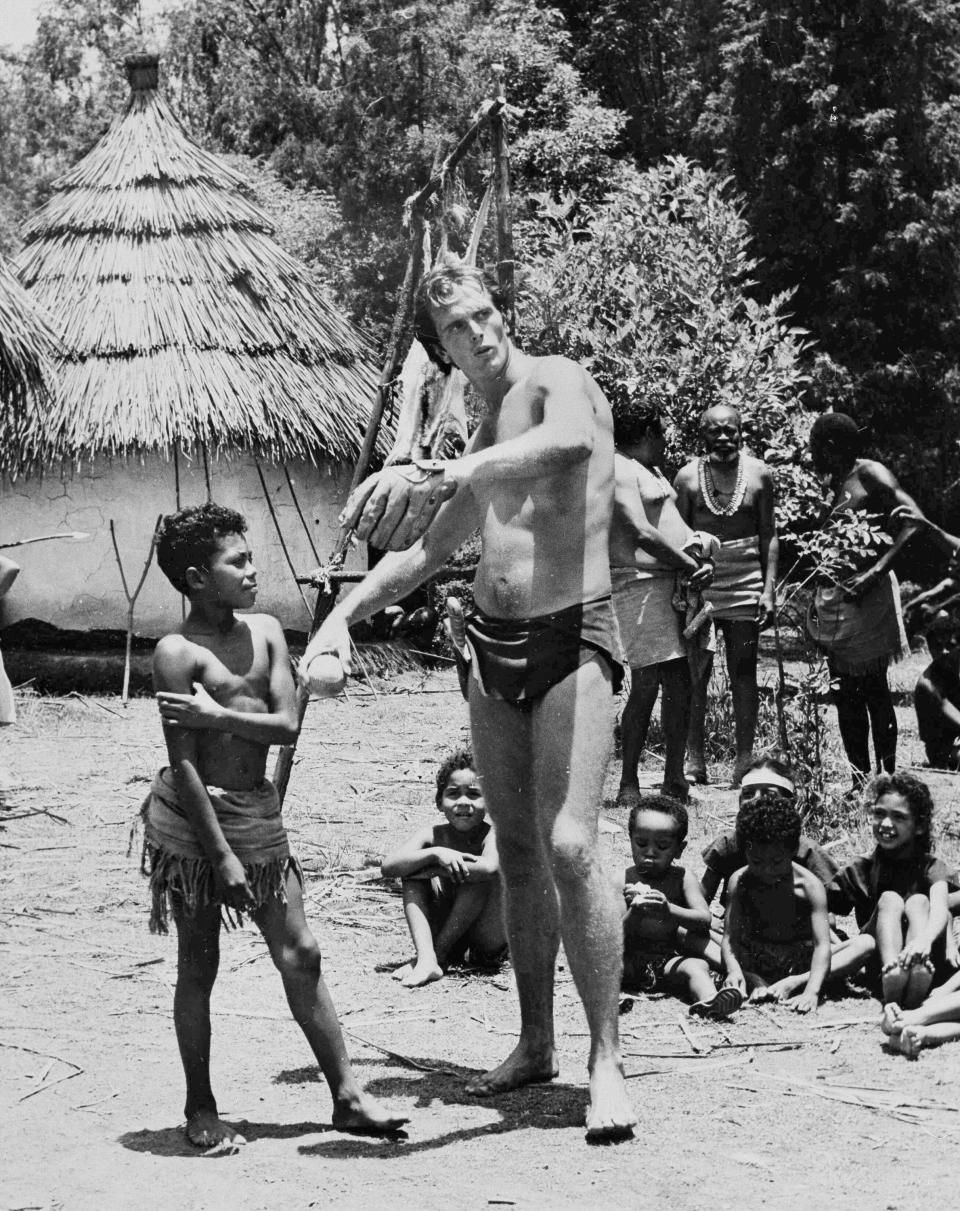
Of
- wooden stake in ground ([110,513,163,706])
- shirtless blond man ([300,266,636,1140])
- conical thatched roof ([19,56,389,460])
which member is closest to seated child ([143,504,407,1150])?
shirtless blond man ([300,266,636,1140])

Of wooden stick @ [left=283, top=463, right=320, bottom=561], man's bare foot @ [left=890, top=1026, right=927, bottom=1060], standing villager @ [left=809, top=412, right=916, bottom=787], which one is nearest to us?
man's bare foot @ [left=890, top=1026, right=927, bottom=1060]

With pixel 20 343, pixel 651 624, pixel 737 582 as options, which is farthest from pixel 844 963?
pixel 20 343

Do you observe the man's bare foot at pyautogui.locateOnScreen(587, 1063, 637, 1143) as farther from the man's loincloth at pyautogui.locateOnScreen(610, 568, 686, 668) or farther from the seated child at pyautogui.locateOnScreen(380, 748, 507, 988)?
the man's loincloth at pyautogui.locateOnScreen(610, 568, 686, 668)

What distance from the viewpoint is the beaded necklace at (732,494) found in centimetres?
785

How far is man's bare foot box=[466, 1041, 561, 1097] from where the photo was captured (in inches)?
155

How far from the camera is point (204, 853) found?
368 centimetres

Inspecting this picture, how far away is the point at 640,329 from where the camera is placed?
31.3 ft

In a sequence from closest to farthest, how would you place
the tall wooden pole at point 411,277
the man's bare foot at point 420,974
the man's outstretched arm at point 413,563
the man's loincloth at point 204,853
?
the man's loincloth at point 204,853 < the man's outstretched arm at point 413,563 < the man's bare foot at point 420,974 < the tall wooden pole at point 411,277

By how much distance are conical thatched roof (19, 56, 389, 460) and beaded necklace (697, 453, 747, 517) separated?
A: 538 cm

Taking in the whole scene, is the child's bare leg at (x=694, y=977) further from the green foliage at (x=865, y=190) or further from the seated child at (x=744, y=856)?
the green foliage at (x=865, y=190)

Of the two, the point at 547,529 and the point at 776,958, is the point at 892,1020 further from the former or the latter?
the point at 547,529

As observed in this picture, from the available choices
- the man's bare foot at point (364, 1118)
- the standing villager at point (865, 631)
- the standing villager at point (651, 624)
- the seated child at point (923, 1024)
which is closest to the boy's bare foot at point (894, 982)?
the seated child at point (923, 1024)

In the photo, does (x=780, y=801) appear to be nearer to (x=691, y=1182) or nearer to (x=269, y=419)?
(x=691, y=1182)

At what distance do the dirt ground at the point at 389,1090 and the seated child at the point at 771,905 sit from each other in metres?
0.21
